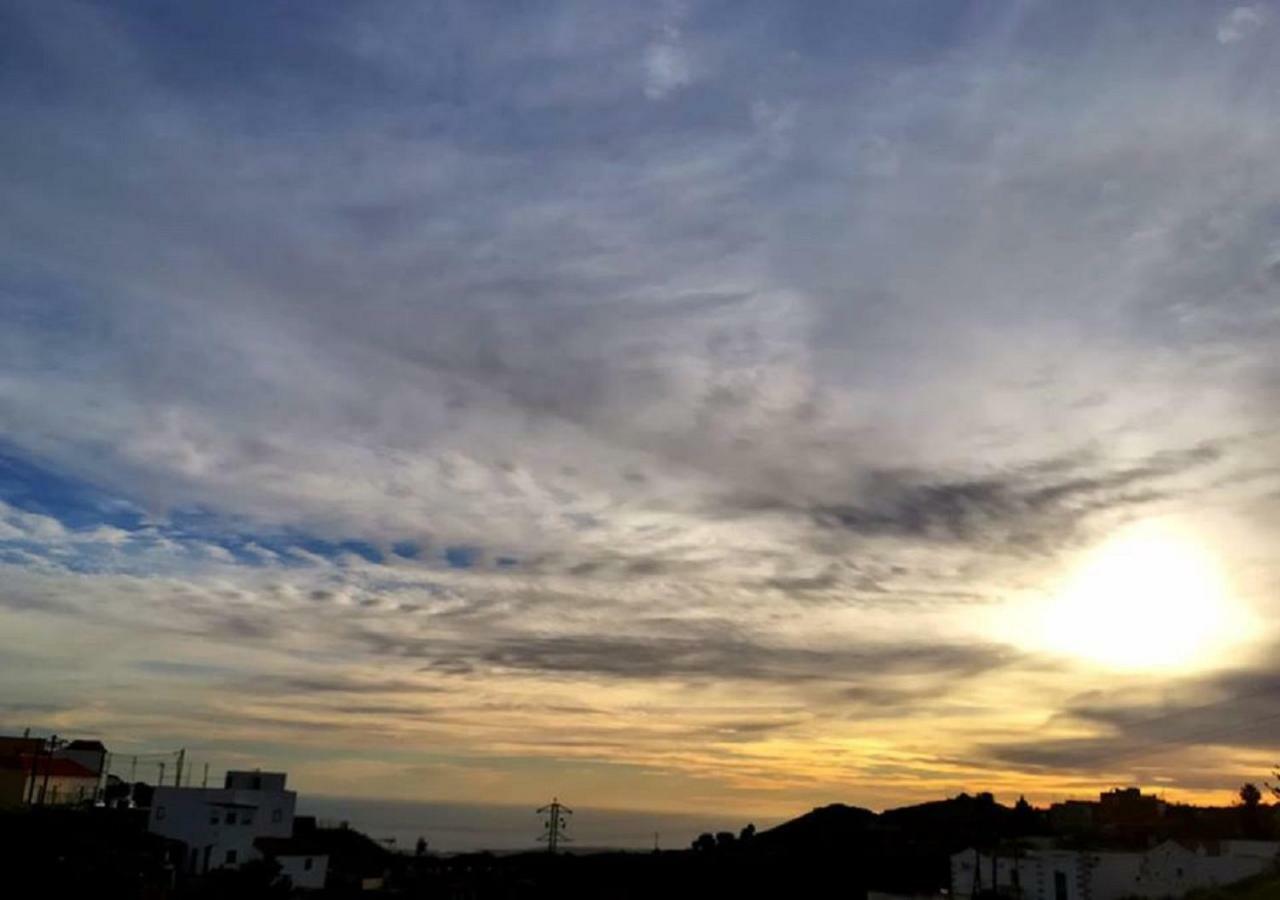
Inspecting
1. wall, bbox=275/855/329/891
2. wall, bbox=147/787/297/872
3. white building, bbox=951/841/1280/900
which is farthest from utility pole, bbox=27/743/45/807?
white building, bbox=951/841/1280/900

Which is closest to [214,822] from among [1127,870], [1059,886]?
[1059,886]

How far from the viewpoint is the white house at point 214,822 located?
114125mm

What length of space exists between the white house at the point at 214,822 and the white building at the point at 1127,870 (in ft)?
240

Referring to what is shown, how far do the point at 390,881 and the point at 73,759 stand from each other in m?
45.9

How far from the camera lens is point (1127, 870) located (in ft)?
287

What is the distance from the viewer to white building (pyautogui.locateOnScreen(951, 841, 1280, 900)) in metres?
87.2

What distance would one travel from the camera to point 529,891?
447 ft

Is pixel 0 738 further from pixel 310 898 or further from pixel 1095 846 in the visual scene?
pixel 1095 846

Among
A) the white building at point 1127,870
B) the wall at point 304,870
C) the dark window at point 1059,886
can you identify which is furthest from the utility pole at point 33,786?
the dark window at point 1059,886

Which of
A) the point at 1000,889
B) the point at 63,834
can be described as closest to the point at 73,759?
the point at 63,834

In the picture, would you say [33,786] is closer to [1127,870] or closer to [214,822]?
[214,822]

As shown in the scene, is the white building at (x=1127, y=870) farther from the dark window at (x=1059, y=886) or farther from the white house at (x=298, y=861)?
the white house at (x=298, y=861)

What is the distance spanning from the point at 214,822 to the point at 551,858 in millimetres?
51183

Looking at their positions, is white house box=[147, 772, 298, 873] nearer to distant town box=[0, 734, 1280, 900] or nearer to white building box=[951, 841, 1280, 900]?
distant town box=[0, 734, 1280, 900]
